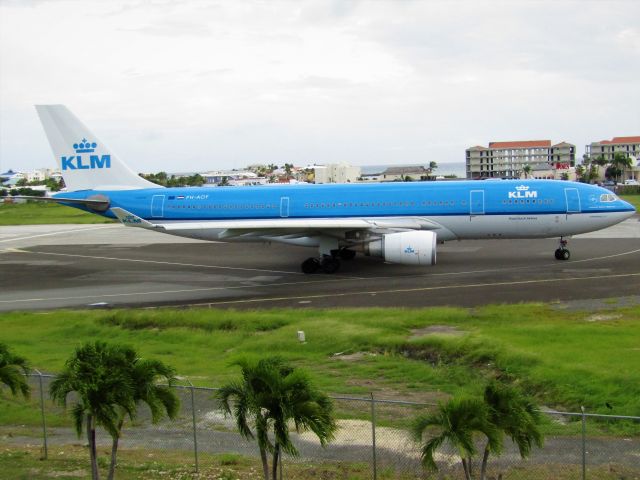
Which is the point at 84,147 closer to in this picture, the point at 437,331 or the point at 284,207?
the point at 284,207

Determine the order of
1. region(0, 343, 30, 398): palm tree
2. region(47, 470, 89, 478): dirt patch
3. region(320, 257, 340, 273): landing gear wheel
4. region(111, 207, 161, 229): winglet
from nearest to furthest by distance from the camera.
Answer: region(47, 470, 89, 478): dirt patch, region(0, 343, 30, 398): palm tree, region(111, 207, 161, 229): winglet, region(320, 257, 340, 273): landing gear wheel

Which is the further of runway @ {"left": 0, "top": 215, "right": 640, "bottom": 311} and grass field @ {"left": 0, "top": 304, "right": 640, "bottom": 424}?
runway @ {"left": 0, "top": 215, "right": 640, "bottom": 311}

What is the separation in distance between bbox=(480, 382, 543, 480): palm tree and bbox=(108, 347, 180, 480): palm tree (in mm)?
4755

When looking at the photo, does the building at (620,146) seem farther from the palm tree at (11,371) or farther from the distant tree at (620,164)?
the palm tree at (11,371)

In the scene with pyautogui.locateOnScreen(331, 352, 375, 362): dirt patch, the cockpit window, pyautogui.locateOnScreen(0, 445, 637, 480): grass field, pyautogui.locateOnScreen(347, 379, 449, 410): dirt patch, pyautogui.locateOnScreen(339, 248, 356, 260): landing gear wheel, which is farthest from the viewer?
pyautogui.locateOnScreen(339, 248, 356, 260): landing gear wheel

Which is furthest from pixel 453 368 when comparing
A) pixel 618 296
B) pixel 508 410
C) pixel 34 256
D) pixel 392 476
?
pixel 34 256

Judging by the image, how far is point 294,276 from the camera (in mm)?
31266

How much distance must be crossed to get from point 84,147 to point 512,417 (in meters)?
30.9

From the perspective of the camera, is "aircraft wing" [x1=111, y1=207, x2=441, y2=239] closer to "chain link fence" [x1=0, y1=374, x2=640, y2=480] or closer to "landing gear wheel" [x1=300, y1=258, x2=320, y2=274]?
"landing gear wheel" [x1=300, y1=258, x2=320, y2=274]

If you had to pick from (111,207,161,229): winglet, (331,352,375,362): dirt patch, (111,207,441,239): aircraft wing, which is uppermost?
(111,207,161,229): winglet

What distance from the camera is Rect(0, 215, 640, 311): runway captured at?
25.8 m

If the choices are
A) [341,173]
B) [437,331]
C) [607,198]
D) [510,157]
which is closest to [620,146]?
[510,157]

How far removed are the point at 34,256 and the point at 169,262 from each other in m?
9.74

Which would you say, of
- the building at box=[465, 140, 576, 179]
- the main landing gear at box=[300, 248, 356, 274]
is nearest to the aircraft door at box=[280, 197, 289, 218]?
the main landing gear at box=[300, 248, 356, 274]
